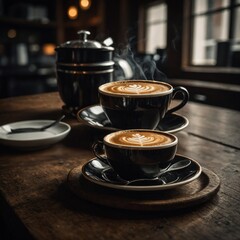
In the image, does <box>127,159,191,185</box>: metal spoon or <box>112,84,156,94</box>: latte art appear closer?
<box>127,159,191,185</box>: metal spoon

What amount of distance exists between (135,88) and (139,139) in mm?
325

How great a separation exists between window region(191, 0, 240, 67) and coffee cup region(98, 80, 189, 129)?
2955 millimetres

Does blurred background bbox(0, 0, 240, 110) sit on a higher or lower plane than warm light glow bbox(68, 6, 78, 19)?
lower

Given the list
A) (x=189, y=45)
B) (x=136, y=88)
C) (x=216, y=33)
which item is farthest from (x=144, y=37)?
(x=136, y=88)

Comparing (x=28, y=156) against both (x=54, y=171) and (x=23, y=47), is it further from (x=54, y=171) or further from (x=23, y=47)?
(x=23, y=47)

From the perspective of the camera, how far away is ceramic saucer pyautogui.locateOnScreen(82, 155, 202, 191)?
0.61 m

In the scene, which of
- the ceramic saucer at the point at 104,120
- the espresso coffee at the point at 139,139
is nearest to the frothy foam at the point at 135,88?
the ceramic saucer at the point at 104,120

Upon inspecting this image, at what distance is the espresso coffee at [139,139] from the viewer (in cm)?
69

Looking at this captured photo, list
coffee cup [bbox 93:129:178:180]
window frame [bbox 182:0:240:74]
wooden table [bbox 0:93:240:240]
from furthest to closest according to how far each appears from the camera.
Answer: window frame [bbox 182:0:240:74], coffee cup [bbox 93:129:178:180], wooden table [bbox 0:93:240:240]

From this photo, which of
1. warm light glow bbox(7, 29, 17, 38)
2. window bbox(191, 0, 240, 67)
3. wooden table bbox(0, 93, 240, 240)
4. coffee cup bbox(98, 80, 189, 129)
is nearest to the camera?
wooden table bbox(0, 93, 240, 240)

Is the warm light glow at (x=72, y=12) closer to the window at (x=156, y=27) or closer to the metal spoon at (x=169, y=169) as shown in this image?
the window at (x=156, y=27)

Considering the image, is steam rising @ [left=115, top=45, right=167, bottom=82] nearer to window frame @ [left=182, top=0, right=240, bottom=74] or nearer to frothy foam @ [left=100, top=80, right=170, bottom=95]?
frothy foam @ [left=100, top=80, right=170, bottom=95]

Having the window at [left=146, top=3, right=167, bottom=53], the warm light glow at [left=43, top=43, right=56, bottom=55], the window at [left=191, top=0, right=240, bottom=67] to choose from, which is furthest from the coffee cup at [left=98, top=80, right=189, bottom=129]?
the warm light glow at [left=43, top=43, right=56, bottom=55]

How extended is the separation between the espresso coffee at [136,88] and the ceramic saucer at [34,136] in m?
0.20
